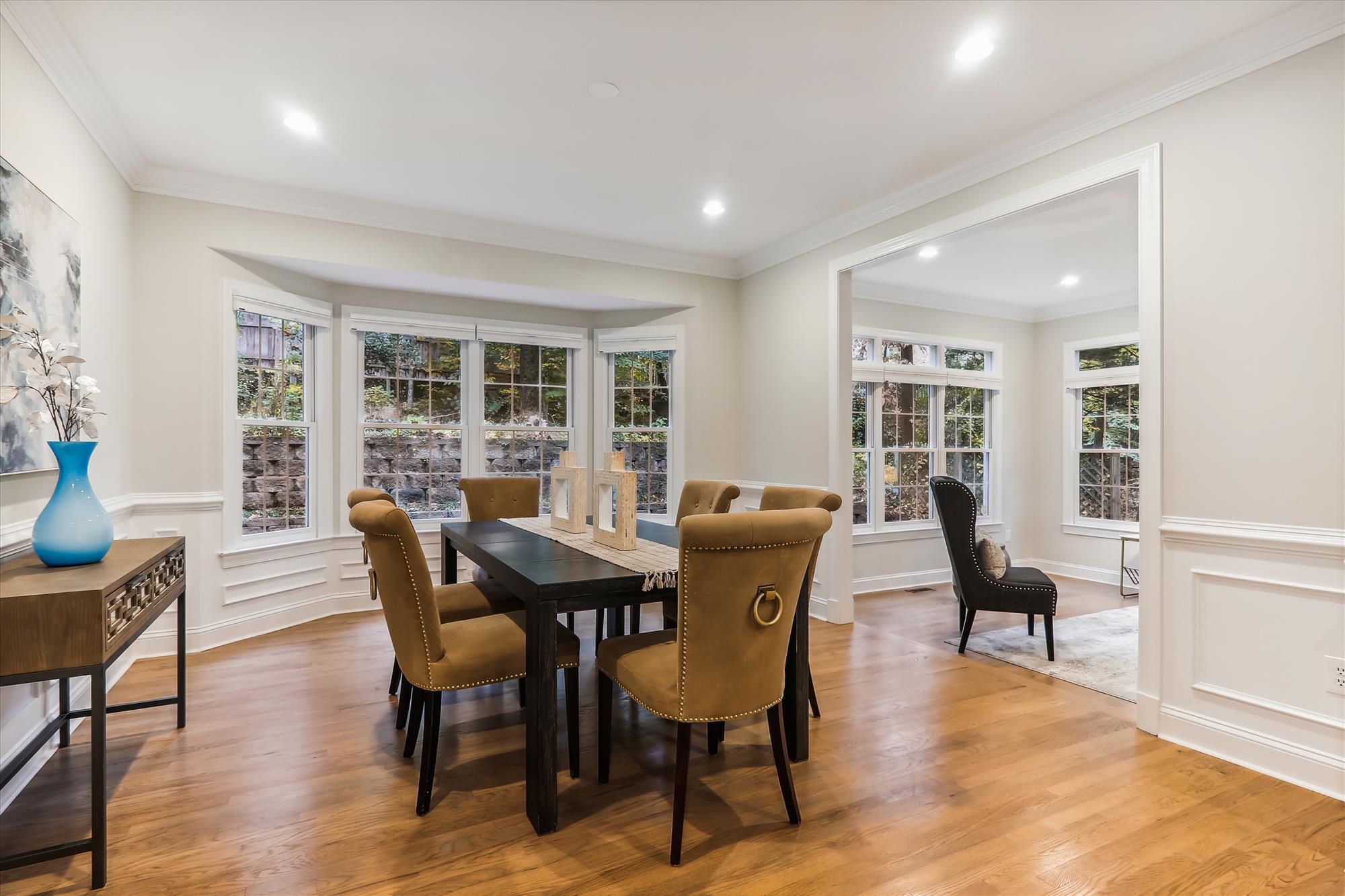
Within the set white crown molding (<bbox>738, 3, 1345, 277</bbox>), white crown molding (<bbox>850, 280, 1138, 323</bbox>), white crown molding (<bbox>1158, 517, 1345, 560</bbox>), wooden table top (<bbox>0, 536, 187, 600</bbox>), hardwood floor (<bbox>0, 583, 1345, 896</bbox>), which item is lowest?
hardwood floor (<bbox>0, 583, 1345, 896</bbox>)

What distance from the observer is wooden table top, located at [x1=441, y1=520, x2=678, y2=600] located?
213 centimetres

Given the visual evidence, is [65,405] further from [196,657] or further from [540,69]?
[540,69]

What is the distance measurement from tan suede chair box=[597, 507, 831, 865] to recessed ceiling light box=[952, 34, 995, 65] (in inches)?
77.7

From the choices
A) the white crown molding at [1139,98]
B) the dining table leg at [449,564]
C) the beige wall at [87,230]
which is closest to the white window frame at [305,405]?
the beige wall at [87,230]

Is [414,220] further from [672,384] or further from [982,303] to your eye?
[982,303]

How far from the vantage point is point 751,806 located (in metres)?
2.25

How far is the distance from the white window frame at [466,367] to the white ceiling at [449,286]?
209mm

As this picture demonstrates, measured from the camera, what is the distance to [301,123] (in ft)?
10.6

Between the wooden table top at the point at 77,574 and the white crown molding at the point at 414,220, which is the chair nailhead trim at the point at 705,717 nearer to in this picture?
the wooden table top at the point at 77,574

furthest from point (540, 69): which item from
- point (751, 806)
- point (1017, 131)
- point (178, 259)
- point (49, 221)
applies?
point (751, 806)

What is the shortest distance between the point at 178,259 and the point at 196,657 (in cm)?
229

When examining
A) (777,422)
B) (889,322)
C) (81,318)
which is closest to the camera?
(81,318)

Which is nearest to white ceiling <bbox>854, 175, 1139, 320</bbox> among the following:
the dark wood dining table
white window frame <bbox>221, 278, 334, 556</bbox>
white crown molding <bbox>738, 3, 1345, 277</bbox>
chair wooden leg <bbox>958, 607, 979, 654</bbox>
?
white crown molding <bbox>738, 3, 1345, 277</bbox>

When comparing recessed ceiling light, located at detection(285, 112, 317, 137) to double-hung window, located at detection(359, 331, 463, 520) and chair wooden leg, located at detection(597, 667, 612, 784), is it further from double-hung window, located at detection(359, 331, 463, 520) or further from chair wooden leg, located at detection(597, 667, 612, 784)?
chair wooden leg, located at detection(597, 667, 612, 784)
